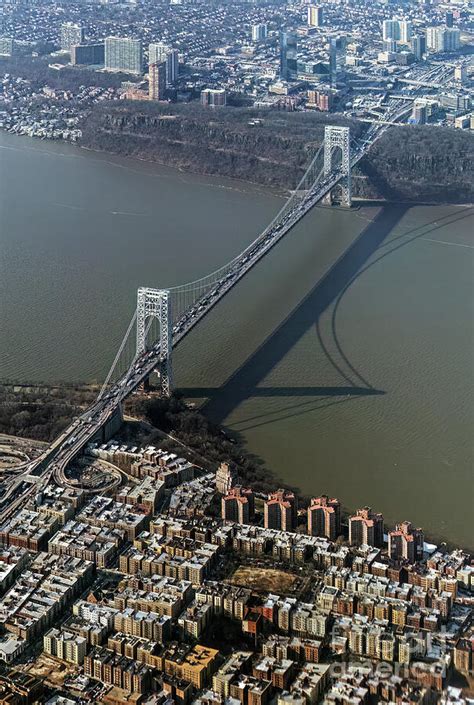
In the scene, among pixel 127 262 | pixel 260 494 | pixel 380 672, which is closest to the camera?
pixel 380 672

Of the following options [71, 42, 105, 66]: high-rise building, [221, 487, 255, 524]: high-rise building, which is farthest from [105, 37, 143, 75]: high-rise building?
A: [221, 487, 255, 524]: high-rise building

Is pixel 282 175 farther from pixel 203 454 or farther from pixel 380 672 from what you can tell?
pixel 380 672

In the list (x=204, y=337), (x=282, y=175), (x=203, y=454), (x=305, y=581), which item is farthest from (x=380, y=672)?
(x=282, y=175)

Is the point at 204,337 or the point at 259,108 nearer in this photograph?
the point at 204,337

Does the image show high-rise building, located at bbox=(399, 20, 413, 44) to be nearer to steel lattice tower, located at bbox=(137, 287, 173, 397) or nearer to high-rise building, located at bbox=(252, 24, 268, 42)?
high-rise building, located at bbox=(252, 24, 268, 42)

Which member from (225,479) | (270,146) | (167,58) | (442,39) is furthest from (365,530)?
(442,39)

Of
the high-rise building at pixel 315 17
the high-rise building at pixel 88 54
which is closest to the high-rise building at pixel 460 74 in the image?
the high-rise building at pixel 315 17

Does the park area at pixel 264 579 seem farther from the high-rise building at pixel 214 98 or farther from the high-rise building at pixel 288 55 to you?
the high-rise building at pixel 288 55
